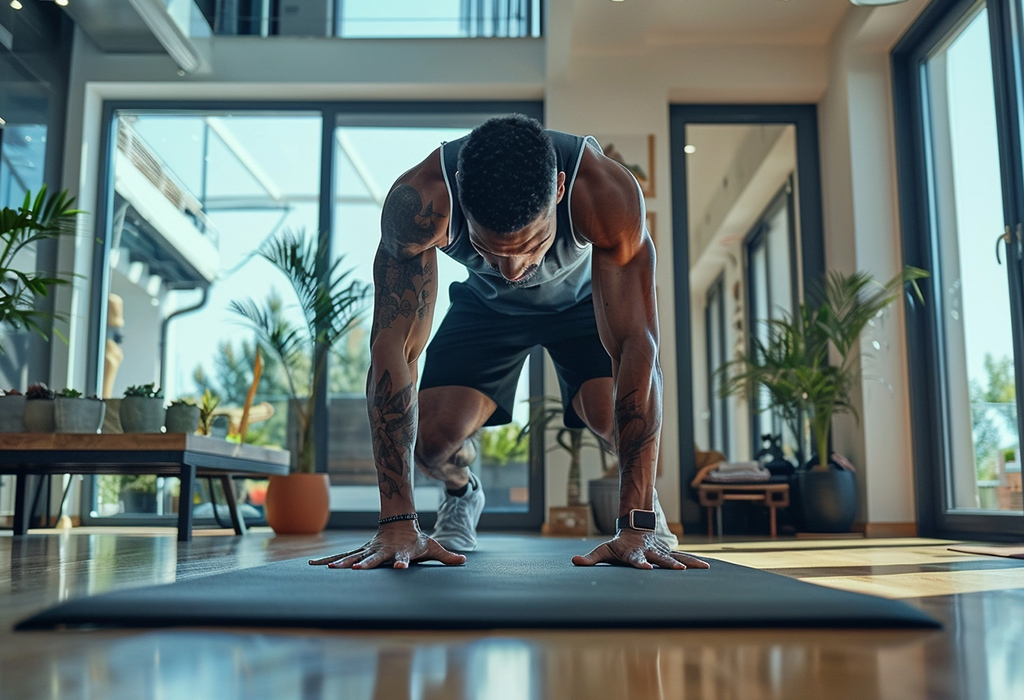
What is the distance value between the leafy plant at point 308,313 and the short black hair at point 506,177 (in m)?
3.15

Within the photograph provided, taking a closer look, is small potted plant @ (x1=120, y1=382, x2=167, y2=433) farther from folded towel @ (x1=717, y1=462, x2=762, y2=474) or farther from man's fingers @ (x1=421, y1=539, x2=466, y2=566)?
folded towel @ (x1=717, y1=462, x2=762, y2=474)

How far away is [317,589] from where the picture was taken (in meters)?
1.27

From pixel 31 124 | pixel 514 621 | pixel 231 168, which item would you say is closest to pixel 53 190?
pixel 31 124

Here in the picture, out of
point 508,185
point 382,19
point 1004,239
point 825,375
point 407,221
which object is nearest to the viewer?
point 508,185

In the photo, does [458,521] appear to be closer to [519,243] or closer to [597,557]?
[597,557]

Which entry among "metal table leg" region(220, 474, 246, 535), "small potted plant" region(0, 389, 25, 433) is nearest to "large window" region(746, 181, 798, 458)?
"metal table leg" region(220, 474, 246, 535)

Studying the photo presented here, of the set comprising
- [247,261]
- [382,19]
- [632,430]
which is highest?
[382,19]

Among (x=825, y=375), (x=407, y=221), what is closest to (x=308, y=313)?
(x=825, y=375)

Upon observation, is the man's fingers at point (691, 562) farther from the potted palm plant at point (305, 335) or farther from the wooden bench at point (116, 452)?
the potted palm plant at point (305, 335)

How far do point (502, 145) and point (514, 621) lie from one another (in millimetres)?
935

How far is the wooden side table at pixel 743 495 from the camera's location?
471 cm

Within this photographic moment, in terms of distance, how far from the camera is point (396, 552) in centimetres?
169

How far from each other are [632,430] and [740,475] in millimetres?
3104

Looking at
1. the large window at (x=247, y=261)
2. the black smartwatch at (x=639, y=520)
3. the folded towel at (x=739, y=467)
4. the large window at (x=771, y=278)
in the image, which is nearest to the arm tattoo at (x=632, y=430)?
the black smartwatch at (x=639, y=520)
